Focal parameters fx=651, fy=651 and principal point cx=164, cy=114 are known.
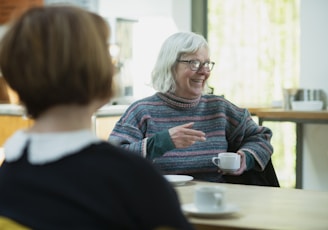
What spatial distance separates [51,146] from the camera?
3.22 feet

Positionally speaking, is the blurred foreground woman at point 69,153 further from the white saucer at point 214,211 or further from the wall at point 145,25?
the wall at point 145,25

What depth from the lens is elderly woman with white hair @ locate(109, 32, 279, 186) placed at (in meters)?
2.31

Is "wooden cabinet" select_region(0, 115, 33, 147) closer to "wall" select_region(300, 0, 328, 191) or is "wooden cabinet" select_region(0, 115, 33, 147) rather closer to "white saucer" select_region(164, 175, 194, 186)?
"wall" select_region(300, 0, 328, 191)

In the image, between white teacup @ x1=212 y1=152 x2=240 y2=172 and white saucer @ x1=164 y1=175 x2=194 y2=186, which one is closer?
white saucer @ x1=164 y1=175 x2=194 y2=186

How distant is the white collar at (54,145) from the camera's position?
3.18 feet

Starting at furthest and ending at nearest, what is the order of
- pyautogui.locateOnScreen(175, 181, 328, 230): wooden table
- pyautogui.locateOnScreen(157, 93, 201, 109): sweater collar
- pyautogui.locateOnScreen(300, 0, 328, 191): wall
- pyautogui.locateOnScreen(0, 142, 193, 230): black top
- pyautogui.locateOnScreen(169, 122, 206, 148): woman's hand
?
pyautogui.locateOnScreen(300, 0, 328, 191): wall < pyautogui.locateOnScreen(157, 93, 201, 109): sweater collar < pyautogui.locateOnScreen(169, 122, 206, 148): woman's hand < pyautogui.locateOnScreen(175, 181, 328, 230): wooden table < pyautogui.locateOnScreen(0, 142, 193, 230): black top

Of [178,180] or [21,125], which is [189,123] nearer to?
[178,180]

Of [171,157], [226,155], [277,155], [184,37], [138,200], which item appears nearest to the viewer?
[138,200]

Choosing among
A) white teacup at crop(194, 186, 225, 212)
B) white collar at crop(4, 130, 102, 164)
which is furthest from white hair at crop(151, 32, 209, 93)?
white collar at crop(4, 130, 102, 164)

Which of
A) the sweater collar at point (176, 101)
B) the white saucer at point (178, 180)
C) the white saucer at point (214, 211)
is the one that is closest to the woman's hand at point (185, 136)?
the white saucer at point (178, 180)

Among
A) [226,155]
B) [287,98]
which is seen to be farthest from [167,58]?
[287,98]

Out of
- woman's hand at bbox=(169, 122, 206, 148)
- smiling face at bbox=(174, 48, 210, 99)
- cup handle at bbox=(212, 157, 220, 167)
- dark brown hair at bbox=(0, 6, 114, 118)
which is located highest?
dark brown hair at bbox=(0, 6, 114, 118)

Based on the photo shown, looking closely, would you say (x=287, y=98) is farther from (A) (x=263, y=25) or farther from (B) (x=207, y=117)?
(B) (x=207, y=117)

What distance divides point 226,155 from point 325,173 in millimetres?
2799
